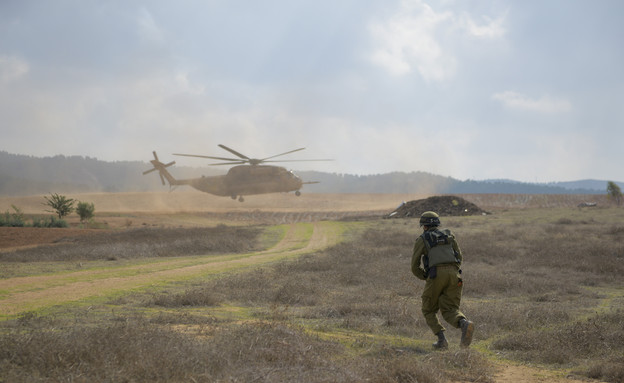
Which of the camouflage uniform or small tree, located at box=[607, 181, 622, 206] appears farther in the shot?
small tree, located at box=[607, 181, 622, 206]

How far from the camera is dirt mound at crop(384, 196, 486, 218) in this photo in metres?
45.2

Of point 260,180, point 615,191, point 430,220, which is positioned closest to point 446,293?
point 430,220

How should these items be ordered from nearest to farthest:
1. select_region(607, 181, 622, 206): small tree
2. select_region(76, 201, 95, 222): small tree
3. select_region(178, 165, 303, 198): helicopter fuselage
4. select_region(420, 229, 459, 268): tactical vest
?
select_region(420, 229, 459, 268): tactical vest → select_region(76, 201, 95, 222): small tree → select_region(178, 165, 303, 198): helicopter fuselage → select_region(607, 181, 622, 206): small tree


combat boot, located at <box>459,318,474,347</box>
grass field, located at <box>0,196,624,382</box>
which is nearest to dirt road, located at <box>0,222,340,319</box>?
A: grass field, located at <box>0,196,624,382</box>

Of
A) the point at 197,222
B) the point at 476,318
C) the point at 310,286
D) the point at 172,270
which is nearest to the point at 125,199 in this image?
the point at 197,222

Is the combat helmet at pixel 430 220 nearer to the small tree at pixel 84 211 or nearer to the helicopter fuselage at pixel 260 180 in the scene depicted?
the helicopter fuselage at pixel 260 180

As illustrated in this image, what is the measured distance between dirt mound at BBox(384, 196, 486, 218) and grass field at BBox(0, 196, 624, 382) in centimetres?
2311

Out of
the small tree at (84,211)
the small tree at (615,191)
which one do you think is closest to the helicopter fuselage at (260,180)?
the small tree at (84,211)

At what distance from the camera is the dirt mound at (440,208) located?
45.2m

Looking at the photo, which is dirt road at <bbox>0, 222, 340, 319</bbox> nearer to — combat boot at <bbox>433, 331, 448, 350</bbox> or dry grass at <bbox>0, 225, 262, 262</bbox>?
dry grass at <bbox>0, 225, 262, 262</bbox>

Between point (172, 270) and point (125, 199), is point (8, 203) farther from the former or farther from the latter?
point (172, 270)

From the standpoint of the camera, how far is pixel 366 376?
5422 mm

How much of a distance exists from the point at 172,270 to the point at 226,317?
8.10m

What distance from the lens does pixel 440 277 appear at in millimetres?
7422
